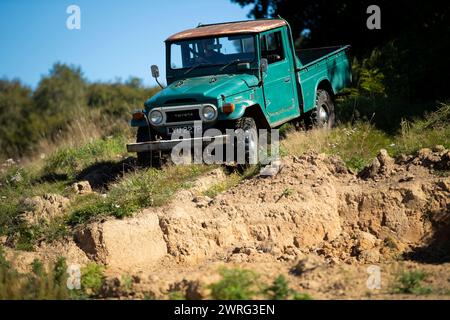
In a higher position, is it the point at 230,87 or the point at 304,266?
the point at 230,87

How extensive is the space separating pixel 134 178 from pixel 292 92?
11.0ft

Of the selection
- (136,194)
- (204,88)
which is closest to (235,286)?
(136,194)

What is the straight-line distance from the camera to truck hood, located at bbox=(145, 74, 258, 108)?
10367mm

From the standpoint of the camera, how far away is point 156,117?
10609 mm

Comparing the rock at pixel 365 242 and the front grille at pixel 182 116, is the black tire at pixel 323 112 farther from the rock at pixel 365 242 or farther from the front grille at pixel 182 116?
the rock at pixel 365 242

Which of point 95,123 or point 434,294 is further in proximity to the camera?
point 95,123

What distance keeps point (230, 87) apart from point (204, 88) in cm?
37

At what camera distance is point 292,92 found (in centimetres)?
1194

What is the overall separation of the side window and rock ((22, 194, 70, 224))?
3.88 m

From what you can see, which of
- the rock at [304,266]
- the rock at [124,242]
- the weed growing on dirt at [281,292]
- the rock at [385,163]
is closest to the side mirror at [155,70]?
the rock at [124,242]

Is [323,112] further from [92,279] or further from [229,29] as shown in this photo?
[92,279]

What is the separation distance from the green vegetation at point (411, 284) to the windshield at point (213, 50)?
16.5ft
